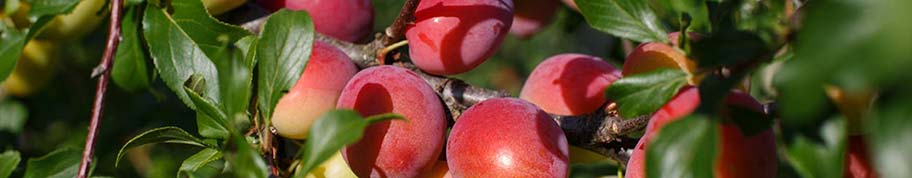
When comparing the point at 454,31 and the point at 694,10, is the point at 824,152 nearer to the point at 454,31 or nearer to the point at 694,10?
the point at 694,10

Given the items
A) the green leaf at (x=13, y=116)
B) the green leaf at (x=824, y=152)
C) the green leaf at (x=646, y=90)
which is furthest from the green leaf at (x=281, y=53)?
the green leaf at (x=13, y=116)

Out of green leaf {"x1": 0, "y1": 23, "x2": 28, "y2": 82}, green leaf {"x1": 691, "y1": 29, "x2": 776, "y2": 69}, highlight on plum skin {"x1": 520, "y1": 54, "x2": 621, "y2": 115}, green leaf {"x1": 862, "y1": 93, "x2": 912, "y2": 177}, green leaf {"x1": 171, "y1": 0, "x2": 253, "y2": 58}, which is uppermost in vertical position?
green leaf {"x1": 862, "y1": 93, "x2": 912, "y2": 177}

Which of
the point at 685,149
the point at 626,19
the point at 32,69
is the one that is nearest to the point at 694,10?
the point at 626,19

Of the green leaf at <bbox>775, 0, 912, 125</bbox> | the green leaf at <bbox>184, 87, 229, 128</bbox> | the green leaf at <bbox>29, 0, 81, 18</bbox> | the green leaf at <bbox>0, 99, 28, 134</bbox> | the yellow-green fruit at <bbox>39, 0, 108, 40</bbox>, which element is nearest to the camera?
the green leaf at <bbox>775, 0, 912, 125</bbox>

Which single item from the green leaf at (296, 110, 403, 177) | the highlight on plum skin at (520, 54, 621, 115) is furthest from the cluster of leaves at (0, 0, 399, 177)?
the highlight on plum skin at (520, 54, 621, 115)

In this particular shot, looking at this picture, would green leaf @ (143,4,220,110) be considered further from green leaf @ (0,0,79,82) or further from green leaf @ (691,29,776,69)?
green leaf @ (691,29,776,69)

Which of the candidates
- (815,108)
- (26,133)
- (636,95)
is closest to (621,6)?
(636,95)
